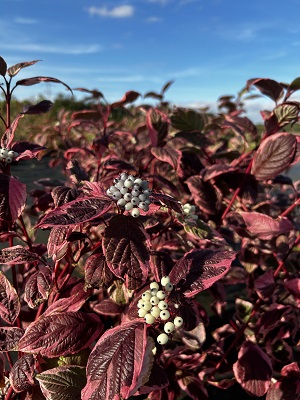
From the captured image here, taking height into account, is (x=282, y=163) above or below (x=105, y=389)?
above

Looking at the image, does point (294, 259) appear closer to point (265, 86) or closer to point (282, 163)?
point (282, 163)

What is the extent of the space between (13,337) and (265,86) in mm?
1025

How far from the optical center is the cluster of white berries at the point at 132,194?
2.01 ft

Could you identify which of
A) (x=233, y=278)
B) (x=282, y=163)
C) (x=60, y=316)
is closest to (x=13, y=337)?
(x=60, y=316)

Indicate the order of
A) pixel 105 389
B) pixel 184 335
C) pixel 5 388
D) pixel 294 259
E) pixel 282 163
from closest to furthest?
1. pixel 105 389
2. pixel 5 388
3. pixel 282 163
4. pixel 184 335
5. pixel 294 259

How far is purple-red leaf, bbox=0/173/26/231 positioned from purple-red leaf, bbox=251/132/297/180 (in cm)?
73

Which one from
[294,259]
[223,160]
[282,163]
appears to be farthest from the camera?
[223,160]

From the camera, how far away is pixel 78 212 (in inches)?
24.2

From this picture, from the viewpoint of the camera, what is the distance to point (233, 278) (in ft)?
5.11

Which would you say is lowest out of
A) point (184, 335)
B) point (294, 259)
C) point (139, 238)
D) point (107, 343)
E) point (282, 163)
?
point (184, 335)

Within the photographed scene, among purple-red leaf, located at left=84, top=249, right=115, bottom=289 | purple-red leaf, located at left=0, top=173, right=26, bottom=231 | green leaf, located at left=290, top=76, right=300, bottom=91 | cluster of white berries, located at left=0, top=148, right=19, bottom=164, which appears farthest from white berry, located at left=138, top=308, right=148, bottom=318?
green leaf, located at left=290, top=76, right=300, bottom=91

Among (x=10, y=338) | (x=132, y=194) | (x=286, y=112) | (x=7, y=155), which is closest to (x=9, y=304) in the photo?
(x=10, y=338)

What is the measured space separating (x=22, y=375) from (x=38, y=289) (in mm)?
180

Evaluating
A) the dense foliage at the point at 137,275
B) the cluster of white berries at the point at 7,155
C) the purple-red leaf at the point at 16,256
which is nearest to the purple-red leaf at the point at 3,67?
the dense foliage at the point at 137,275
